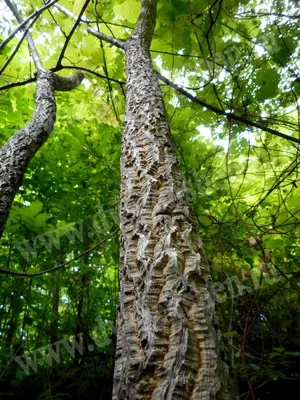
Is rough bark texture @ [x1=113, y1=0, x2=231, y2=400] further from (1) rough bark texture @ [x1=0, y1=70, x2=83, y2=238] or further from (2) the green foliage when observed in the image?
(2) the green foliage

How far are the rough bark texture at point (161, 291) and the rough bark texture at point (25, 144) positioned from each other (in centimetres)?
70

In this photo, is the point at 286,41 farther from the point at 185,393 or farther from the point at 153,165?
the point at 185,393

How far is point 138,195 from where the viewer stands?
119 centimetres

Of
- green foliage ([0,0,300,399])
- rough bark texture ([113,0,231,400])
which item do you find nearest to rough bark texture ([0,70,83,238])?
green foliage ([0,0,300,399])

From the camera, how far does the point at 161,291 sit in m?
0.83

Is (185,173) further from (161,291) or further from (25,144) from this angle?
(161,291)

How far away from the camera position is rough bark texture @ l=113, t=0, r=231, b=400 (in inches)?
25.7

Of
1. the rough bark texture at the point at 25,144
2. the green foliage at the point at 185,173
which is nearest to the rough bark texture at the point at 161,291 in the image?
the rough bark texture at the point at 25,144

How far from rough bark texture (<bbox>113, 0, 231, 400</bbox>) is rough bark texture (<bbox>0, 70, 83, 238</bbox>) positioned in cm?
70

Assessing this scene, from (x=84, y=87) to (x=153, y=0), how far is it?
1437 millimetres

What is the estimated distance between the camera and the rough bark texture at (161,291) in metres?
0.65

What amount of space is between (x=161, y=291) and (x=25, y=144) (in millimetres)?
1459

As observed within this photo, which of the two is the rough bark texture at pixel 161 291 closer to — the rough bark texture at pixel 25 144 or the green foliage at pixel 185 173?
the rough bark texture at pixel 25 144

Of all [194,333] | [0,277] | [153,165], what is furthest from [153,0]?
[0,277]
